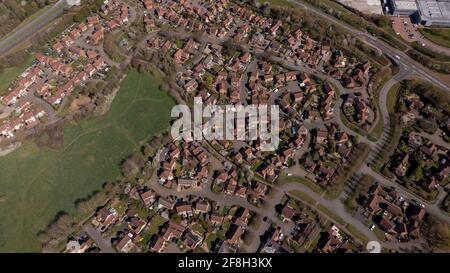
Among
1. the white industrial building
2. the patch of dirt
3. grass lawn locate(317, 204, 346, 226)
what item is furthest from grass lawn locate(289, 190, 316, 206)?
the white industrial building

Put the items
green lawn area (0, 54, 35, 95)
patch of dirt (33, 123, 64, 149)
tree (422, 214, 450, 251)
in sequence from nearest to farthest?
tree (422, 214, 450, 251), patch of dirt (33, 123, 64, 149), green lawn area (0, 54, 35, 95)

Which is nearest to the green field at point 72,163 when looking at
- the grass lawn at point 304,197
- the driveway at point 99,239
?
the driveway at point 99,239

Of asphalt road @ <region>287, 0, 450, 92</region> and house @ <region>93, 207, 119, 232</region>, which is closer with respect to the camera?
house @ <region>93, 207, 119, 232</region>

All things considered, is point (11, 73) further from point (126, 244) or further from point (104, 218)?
point (126, 244)

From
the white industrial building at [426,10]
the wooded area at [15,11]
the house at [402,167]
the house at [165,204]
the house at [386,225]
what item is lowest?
the house at [386,225]

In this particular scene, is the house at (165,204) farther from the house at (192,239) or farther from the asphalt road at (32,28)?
the asphalt road at (32,28)

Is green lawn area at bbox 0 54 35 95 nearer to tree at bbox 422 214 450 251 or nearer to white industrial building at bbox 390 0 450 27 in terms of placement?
tree at bbox 422 214 450 251

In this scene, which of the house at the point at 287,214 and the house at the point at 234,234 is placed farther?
the house at the point at 287,214
